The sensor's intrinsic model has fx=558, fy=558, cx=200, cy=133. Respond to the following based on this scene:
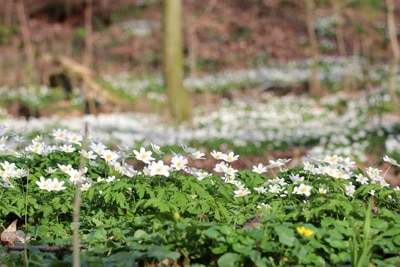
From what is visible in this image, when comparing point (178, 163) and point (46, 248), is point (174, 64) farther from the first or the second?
point (46, 248)

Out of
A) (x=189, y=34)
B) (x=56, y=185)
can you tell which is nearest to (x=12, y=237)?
(x=56, y=185)

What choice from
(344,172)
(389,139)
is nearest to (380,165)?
(389,139)

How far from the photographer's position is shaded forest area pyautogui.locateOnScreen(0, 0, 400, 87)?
17.9m

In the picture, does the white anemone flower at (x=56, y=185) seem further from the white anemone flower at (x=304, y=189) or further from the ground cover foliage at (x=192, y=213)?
the white anemone flower at (x=304, y=189)

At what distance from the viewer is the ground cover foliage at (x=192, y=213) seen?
2273 millimetres

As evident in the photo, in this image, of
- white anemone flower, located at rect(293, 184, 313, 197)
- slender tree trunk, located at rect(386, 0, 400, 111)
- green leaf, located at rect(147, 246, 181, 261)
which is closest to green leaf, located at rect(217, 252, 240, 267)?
green leaf, located at rect(147, 246, 181, 261)

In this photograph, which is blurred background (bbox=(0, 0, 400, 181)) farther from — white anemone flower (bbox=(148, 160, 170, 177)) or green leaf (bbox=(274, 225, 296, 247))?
green leaf (bbox=(274, 225, 296, 247))

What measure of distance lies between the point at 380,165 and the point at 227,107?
5.98m

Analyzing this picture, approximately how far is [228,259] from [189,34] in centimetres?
1756

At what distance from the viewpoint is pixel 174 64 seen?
38.0 ft

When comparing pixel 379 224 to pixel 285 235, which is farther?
pixel 379 224

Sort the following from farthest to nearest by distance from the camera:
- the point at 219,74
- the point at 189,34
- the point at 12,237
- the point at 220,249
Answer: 1. the point at 189,34
2. the point at 219,74
3. the point at 12,237
4. the point at 220,249

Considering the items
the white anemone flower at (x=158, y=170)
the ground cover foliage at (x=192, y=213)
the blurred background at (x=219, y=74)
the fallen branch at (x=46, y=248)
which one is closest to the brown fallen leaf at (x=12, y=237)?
the ground cover foliage at (x=192, y=213)

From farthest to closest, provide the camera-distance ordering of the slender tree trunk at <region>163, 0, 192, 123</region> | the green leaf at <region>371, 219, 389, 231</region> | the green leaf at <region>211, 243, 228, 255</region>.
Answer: the slender tree trunk at <region>163, 0, 192, 123</region> < the green leaf at <region>371, 219, 389, 231</region> < the green leaf at <region>211, 243, 228, 255</region>
